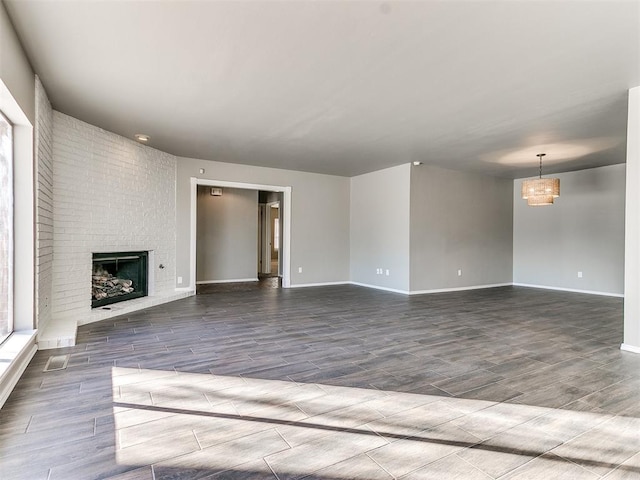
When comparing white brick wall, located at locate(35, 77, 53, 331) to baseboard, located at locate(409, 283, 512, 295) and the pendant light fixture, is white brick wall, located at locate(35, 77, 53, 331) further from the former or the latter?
the pendant light fixture

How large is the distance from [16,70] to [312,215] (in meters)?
5.67

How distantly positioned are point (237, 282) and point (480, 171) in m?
5.81

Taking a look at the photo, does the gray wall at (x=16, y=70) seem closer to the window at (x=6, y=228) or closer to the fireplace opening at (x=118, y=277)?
the window at (x=6, y=228)

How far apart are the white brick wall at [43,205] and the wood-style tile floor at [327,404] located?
1.74 ft

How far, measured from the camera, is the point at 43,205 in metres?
3.57

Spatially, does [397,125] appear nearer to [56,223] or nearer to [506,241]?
[56,223]

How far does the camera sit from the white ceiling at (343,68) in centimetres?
226

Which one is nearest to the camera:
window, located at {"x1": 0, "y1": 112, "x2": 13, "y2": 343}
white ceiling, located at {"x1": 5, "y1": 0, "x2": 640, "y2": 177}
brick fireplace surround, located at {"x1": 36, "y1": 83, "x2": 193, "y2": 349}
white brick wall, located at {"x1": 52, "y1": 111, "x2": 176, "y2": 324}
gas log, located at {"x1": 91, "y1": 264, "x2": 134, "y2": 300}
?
white ceiling, located at {"x1": 5, "y1": 0, "x2": 640, "y2": 177}

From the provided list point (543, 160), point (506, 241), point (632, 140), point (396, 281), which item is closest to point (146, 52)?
point (632, 140)

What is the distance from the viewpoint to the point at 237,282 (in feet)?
26.9

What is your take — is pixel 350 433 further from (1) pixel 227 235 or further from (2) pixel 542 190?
(1) pixel 227 235

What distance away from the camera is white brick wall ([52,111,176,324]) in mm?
4223

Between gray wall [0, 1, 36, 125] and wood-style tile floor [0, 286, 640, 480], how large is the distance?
2.09 m

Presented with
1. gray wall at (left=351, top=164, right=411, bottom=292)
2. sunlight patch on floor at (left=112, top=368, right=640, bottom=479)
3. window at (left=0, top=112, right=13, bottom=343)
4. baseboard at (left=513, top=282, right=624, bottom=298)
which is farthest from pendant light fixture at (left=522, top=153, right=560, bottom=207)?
window at (left=0, top=112, right=13, bottom=343)
